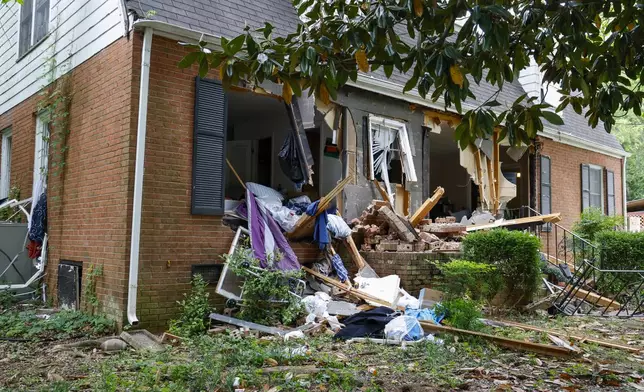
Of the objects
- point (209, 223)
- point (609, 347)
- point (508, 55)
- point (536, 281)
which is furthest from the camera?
point (536, 281)

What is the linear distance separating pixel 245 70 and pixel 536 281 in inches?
260

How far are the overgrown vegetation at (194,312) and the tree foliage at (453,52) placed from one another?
12.7ft

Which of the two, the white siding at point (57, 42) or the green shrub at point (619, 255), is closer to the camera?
the white siding at point (57, 42)

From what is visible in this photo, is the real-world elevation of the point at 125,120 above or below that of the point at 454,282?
above

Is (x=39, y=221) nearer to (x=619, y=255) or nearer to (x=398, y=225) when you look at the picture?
(x=398, y=225)

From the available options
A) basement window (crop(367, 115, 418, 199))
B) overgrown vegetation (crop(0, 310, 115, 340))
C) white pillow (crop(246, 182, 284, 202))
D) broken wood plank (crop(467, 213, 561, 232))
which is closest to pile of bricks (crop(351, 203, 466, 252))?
basement window (crop(367, 115, 418, 199))

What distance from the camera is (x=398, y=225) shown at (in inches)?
384

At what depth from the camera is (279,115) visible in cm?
1255

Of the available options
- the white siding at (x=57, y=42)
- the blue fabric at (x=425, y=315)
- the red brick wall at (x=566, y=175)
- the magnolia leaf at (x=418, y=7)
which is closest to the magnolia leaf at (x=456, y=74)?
the magnolia leaf at (x=418, y=7)

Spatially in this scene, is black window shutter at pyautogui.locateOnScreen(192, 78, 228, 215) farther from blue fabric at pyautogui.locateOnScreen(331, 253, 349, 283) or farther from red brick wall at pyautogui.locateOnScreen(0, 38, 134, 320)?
blue fabric at pyautogui.locateOnScreen(331, 253, 349, 283)

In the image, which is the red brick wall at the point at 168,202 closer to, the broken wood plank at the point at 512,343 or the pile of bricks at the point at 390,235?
the pile of bricks at the point at 390,235

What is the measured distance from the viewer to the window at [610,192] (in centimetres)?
1712

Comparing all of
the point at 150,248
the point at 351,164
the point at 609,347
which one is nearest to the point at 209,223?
the point at 150,248

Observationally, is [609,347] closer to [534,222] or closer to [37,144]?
[534,222]
